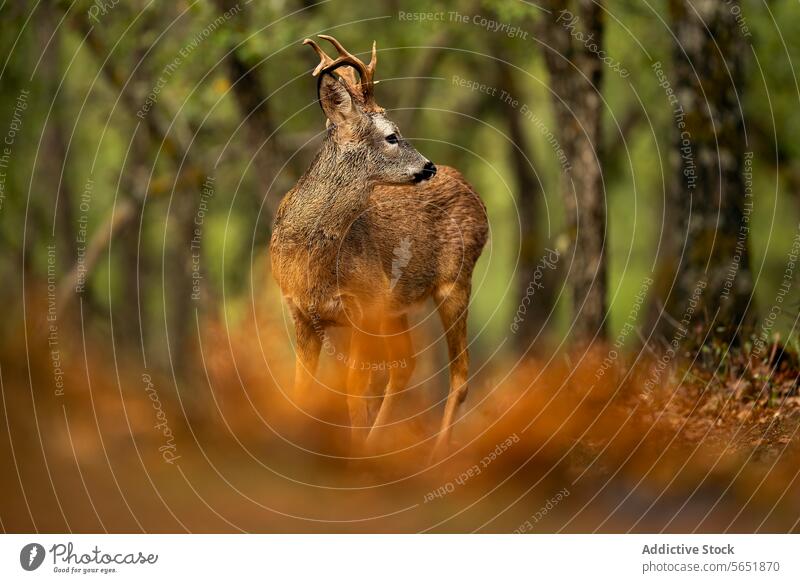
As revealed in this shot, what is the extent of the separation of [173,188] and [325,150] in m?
9.12

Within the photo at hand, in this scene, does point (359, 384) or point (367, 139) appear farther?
point (359, 384)

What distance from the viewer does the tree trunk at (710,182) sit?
1316 centimetres

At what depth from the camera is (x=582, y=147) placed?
13.5 meters

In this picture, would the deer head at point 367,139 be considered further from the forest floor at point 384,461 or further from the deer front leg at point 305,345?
the forest floor at point 384,461

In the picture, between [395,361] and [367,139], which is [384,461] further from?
[367,139]

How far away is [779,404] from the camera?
12141 millimetres

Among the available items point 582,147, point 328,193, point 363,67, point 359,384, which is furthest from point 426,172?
point 582,147

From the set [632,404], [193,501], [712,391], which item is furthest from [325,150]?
[712,391]

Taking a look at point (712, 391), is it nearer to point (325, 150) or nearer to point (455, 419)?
point (455, 419)
